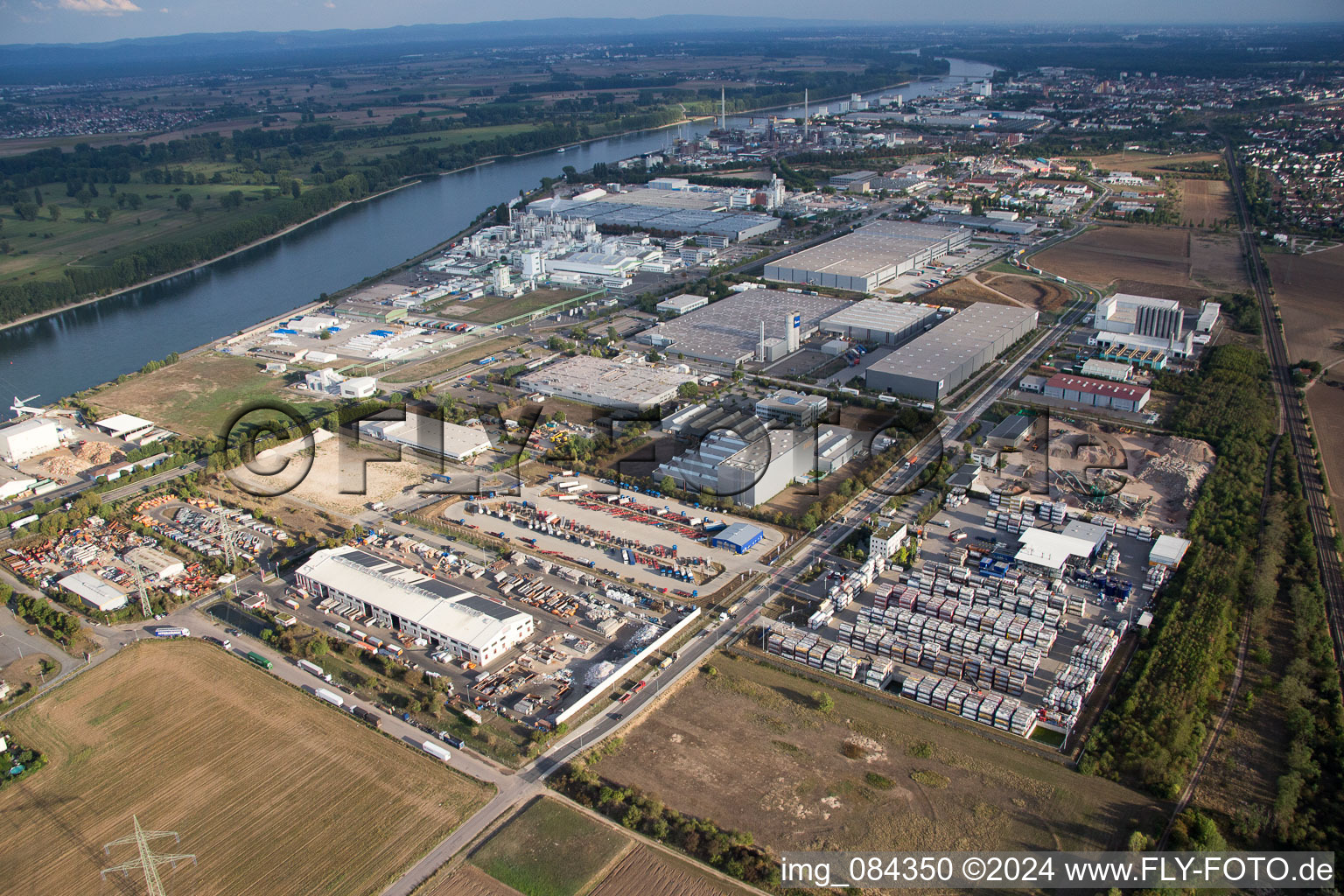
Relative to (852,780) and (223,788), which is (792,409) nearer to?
(852,780)

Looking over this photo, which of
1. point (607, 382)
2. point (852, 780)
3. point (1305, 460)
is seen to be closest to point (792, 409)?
point (607, 382)

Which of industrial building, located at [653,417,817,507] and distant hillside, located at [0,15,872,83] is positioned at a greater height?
distant hillside, located at [0,15,872,83]

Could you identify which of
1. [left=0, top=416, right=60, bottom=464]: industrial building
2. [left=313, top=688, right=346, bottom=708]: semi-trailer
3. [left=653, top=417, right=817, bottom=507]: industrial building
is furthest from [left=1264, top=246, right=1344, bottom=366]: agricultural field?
[left=0, top=416, right=60, bottom=464]: industrial building

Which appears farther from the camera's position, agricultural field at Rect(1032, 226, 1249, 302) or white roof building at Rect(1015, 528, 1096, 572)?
agricultural field at Rect(1032, 226, 1249, 302)

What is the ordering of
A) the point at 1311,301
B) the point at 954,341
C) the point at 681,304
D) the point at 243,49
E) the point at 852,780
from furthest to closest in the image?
the point at 243,49
the point at 681,304
the point at 1311,301
the point at 954,341
the point at 852,780

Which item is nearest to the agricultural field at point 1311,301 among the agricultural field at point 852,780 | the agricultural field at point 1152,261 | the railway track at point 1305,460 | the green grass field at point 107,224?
the railway track at point 1305,460

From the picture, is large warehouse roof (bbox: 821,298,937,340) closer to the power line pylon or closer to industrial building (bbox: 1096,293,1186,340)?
industrial building (bbox: 1096,293,1186,340)

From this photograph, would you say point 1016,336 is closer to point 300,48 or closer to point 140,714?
point 140,714

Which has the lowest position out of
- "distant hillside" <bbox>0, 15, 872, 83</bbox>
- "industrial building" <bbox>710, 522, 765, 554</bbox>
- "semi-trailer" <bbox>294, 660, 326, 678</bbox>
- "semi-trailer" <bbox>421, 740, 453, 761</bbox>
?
"semi-trailer" <bbox>421, 740, 453, 761</bbox>
